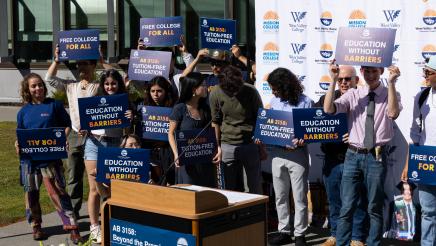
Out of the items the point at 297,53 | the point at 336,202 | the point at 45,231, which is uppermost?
the point at 297,53

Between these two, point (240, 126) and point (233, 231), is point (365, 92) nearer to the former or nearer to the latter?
point (240, 126)

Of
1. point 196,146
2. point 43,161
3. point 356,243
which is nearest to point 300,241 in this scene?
point 356,243

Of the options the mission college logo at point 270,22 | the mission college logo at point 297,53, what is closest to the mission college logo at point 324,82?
the mission college logo at point 297,53

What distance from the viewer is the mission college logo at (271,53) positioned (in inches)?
360

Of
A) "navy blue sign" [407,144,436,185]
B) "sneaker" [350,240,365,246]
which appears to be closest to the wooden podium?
"navy blue sign" [407,144,436,185]

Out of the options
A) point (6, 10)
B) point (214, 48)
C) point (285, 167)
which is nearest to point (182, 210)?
point (285, 167)

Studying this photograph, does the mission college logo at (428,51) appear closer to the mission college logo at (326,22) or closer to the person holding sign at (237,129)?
the mission college logo at (326,22)

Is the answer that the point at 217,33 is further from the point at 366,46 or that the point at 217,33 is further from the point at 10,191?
the point at 10,191

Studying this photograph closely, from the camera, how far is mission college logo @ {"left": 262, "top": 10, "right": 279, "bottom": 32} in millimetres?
9133

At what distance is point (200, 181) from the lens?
8.30 metres

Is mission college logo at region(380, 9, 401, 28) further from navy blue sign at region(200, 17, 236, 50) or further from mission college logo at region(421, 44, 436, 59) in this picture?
navy blue sign at region(200, 17, 236, 50)

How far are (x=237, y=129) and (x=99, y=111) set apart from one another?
1575mm

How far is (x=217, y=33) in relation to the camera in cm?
1017

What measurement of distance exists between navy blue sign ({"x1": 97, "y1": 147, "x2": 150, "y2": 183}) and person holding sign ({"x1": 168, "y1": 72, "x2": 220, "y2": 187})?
0.71m
